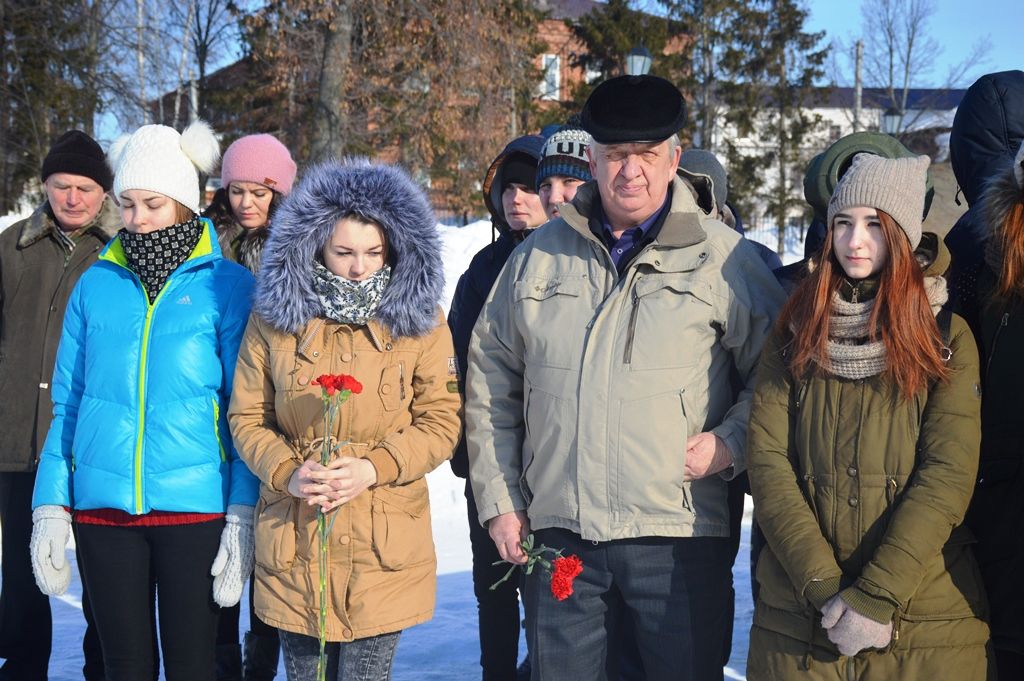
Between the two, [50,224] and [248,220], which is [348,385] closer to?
[248,220]

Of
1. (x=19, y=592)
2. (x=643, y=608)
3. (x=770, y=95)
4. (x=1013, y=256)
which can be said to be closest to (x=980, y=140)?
(x=1013, y=256)

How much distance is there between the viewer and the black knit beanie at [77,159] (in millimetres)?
3936

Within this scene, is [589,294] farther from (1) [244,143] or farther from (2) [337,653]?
(1) [244,143]

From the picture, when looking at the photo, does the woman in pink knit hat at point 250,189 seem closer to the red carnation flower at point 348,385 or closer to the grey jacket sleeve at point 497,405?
the grey jacket sleeve at point 497,405

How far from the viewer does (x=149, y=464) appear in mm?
2900

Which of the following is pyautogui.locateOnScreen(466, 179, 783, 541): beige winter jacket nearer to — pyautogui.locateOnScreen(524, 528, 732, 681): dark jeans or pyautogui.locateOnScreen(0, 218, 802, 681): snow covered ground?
pyautogui.locateOnScreen(524, 528, 732, 681): dark jeans

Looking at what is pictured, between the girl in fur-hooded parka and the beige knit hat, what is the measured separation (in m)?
1.19

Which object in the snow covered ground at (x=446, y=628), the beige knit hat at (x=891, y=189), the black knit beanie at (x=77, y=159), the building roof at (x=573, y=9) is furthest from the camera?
the building roof at (x=573, y=9)

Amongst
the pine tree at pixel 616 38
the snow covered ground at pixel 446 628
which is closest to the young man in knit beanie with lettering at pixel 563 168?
the snow covered ground at pixel 446 628

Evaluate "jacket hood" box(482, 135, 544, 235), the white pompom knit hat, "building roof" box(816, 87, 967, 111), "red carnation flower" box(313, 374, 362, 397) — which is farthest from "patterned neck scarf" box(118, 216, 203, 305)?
"building roof" box(816, 87, 967, 111)

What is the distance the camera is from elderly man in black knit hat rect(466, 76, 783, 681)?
262 centimetres

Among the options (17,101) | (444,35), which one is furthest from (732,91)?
(17,101)

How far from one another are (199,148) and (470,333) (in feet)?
3.76

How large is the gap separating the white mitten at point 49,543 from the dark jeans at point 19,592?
3.20ft
